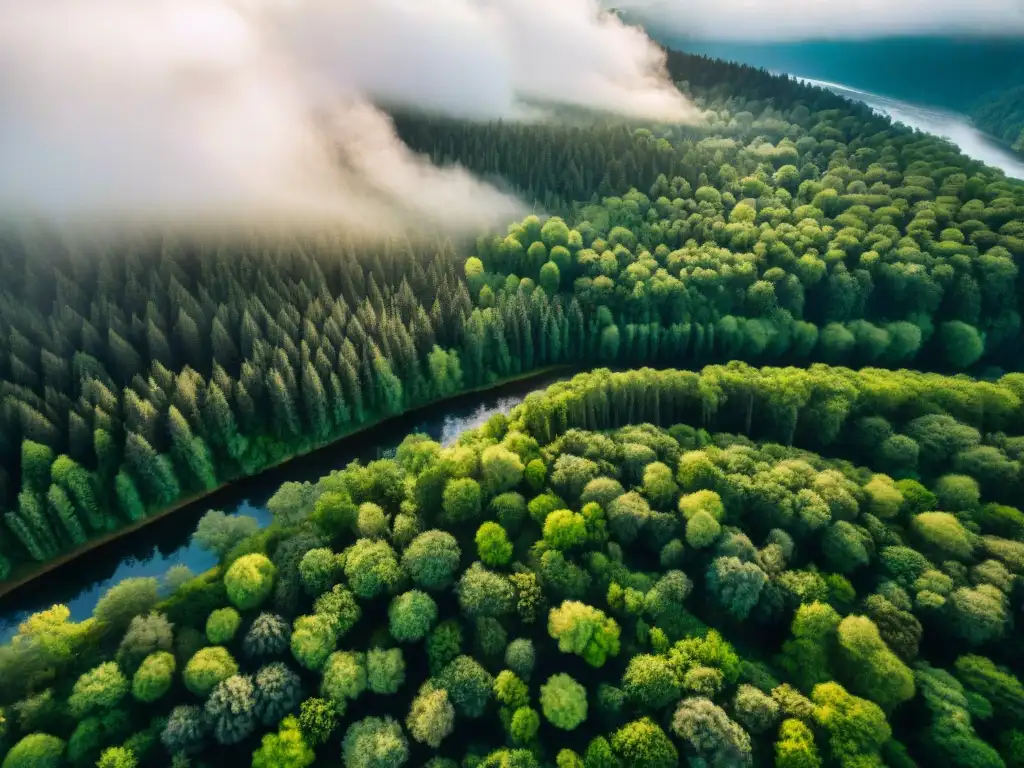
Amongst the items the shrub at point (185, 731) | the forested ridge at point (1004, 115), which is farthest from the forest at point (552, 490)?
the forested ridge at point (1004, 115)

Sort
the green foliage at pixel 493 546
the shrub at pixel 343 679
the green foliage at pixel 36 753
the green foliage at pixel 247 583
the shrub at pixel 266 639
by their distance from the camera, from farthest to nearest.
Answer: the green foliage at pixel 493 546
the green foliage at pixel 247 583
the shrub at pixel 266 639
the shrub at pixel 343 679
the green foliage at pixel 36 753

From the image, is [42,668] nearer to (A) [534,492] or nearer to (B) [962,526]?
(A) [534,492]

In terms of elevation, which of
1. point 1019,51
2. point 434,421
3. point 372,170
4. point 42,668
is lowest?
point 434,421

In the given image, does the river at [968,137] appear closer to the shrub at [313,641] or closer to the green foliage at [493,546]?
the green foliage at [493,546]

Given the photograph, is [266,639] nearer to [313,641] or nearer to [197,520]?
[313,641]

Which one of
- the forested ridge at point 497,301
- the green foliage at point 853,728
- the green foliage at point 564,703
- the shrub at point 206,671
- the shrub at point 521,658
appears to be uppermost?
the forested ridge at point 497,301

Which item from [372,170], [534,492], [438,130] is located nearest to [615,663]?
[534,492]
